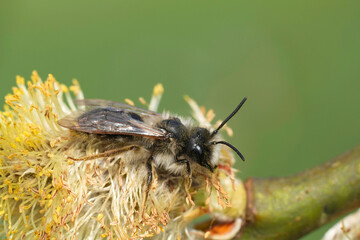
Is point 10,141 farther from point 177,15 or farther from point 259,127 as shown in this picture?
point 177,15

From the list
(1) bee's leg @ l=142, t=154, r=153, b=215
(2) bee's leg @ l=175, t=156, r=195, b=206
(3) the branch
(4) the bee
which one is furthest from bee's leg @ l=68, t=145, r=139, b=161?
(3) the branch

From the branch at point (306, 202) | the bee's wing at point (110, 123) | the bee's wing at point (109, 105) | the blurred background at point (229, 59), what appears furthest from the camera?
the blurred background at point (229, 59)

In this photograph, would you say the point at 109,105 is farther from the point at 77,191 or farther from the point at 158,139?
the point at 77,191

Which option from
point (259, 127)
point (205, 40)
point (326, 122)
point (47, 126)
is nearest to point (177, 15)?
point (205, 40)

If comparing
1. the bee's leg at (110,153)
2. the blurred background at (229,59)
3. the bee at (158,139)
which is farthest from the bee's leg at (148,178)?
the blurred background at (229,59)

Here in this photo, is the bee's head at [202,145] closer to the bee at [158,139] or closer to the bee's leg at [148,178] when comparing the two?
the bee at [158,139]

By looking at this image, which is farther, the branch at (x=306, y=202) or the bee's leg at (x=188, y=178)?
the branch at (x=306, y=202)
